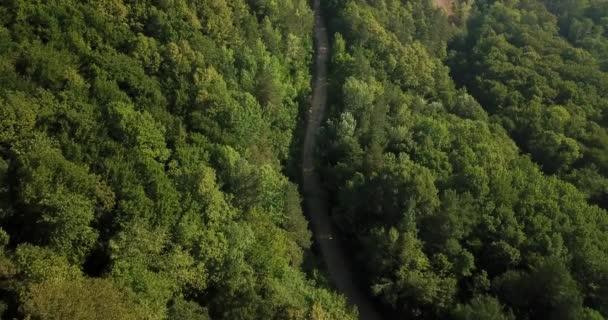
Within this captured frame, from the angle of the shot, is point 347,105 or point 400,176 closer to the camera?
point 400,176

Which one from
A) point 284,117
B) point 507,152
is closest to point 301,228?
point 284,117

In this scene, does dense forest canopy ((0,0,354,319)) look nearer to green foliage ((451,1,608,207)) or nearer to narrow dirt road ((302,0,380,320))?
narrow dirt road ((302,0,380,320))

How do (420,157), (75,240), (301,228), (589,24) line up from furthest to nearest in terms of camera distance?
(589,24)
(420,157)
(301,228)
(75,240)

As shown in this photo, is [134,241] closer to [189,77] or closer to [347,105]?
[189,77]

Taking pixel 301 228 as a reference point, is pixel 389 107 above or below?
above

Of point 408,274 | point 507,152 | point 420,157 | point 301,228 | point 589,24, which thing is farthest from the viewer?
point 589,24

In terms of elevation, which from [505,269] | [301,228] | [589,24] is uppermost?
[589,24]

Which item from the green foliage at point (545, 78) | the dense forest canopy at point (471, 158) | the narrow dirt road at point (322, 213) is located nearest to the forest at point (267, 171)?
the dense forest canopy at point (471, 158)

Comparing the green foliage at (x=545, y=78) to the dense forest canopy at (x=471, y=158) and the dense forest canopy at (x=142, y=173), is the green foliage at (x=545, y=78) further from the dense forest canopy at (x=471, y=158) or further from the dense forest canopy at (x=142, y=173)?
the dense forest canopy at (x=142, y=173)
